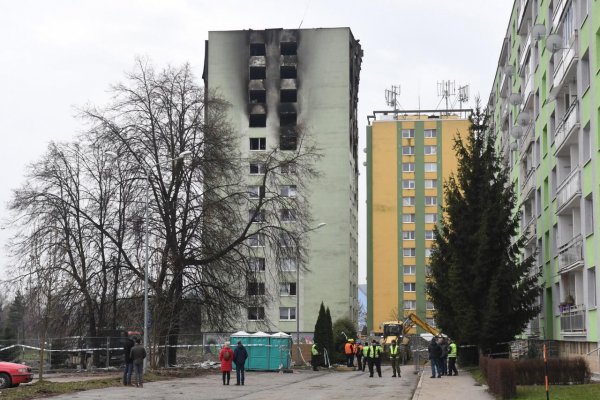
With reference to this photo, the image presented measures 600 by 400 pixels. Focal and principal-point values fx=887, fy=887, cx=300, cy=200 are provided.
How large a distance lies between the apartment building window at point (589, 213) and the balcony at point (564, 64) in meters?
5.18

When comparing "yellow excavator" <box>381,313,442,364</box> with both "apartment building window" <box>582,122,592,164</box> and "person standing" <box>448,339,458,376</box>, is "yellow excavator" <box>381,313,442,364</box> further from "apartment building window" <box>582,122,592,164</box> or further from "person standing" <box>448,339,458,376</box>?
"apartment building window" <box>582,122,592,164</box>

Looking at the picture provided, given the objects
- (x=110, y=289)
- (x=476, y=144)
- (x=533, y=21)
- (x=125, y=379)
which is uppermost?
(x=533, y=21)

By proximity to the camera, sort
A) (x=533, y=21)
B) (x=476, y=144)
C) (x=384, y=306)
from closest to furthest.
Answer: (x=476, y=144), (x=533, y=21), (x=384, y=306)

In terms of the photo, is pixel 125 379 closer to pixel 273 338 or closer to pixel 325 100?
pixel 273 338

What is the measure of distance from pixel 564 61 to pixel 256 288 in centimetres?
1766

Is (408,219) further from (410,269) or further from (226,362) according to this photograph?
(226,362)

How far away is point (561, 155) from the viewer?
3988 cm

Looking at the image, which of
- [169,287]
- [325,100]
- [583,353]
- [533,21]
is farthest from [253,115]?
[583,353]

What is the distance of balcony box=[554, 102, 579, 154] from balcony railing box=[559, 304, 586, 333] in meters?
6.80

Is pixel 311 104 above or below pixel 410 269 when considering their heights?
above

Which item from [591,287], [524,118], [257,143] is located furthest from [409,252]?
[591,287]

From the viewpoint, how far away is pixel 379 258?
105m

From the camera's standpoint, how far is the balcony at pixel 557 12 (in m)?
37.0

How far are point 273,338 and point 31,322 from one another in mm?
11992
